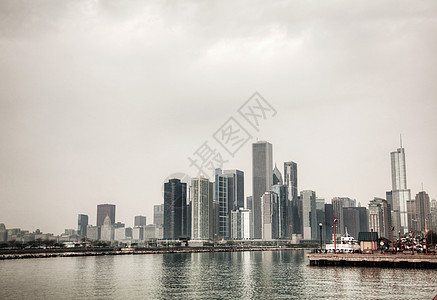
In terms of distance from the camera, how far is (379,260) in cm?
10556

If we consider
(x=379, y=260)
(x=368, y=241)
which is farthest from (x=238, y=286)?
(x=368, y=241)

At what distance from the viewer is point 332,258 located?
368ft

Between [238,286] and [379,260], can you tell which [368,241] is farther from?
[238,286]

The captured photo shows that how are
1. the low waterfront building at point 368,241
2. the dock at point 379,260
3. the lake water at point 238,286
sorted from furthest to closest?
the low waterfront building at point 368,241 < the dock at point 379,260 < the lake water at point 238,286

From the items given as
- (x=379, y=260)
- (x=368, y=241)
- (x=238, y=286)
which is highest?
(x=368, y=241)

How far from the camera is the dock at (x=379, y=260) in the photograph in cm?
10006

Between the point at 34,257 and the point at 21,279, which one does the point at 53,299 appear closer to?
the point at 21,279

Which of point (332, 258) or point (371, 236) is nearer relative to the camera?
point (332, 258)

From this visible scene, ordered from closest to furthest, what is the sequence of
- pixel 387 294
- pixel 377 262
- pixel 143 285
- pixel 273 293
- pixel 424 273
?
pixel 387 294
pixel 273 293
pixel 143 285
pixel 424 273
pixel 377 262

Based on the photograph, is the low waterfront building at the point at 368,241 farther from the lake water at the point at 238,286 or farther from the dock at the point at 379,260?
the lake water at the point at 238,286

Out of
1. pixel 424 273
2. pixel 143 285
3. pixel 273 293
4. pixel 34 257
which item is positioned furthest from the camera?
pixel 34 257

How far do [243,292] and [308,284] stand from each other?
14.6 m

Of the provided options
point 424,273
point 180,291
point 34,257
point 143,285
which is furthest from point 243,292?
point 34,257

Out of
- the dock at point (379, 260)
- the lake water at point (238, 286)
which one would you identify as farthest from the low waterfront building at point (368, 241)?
the lake water at point (238, 286)
